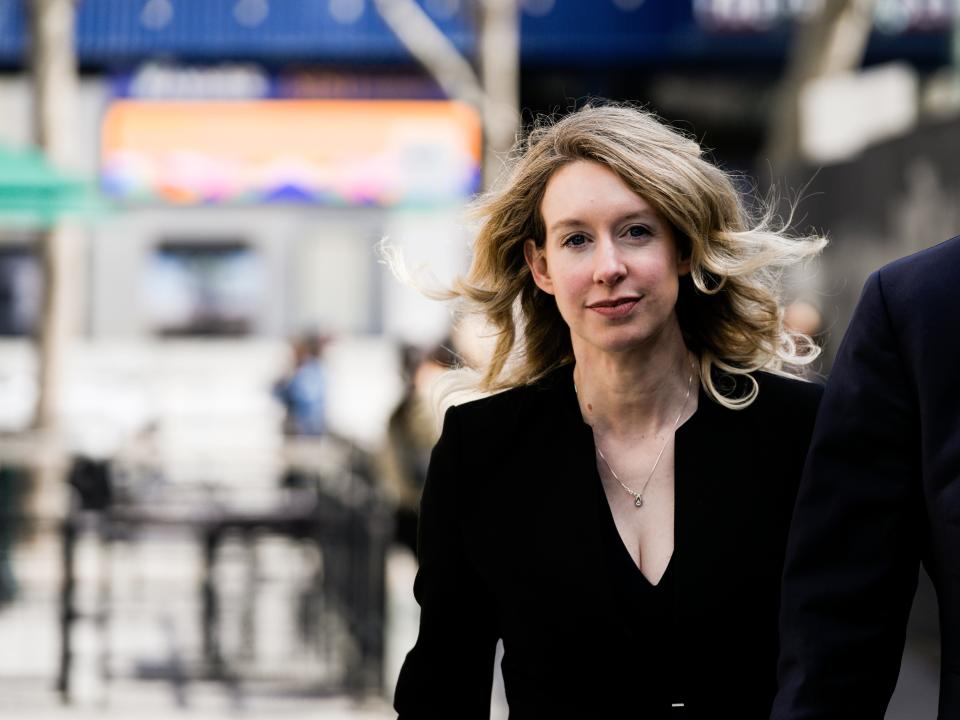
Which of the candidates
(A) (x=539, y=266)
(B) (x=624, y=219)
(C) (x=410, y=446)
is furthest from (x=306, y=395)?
(B) (x=624, y=219)

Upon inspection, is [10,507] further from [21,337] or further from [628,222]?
[21,337]

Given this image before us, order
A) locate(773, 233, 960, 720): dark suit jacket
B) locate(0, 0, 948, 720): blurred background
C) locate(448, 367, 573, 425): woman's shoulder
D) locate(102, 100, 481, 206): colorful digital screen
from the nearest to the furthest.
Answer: locate(773, 233, 960, 720): dark suit jacket < locate(448, 367, 573, 425): woman's shoulder < locate(0, 0, 948, 720): blurred background < locate(102, 100, 481, 206): colorful digital screen

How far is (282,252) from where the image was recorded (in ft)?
85.8

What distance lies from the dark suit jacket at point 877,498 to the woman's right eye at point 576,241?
0.75 m

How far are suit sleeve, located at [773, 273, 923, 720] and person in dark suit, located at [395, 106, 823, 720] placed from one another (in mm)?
474

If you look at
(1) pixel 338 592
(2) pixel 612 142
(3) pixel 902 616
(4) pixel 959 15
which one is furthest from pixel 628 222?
(4) pixel 959 15

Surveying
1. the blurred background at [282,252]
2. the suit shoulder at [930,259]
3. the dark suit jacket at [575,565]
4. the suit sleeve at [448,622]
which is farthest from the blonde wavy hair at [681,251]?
the blurred background at [282,252]

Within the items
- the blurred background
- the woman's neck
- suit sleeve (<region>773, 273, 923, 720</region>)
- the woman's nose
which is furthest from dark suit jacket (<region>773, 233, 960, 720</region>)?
the blurred background

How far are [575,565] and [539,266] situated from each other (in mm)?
592

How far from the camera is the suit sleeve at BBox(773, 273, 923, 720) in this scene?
7.74ft

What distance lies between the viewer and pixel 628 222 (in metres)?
3.02

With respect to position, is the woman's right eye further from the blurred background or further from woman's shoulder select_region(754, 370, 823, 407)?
the blurred background

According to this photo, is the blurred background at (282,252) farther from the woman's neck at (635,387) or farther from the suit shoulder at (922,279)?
the suit shoulder at (922,279)

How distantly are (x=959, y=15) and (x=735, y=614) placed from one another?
10.1 meters
